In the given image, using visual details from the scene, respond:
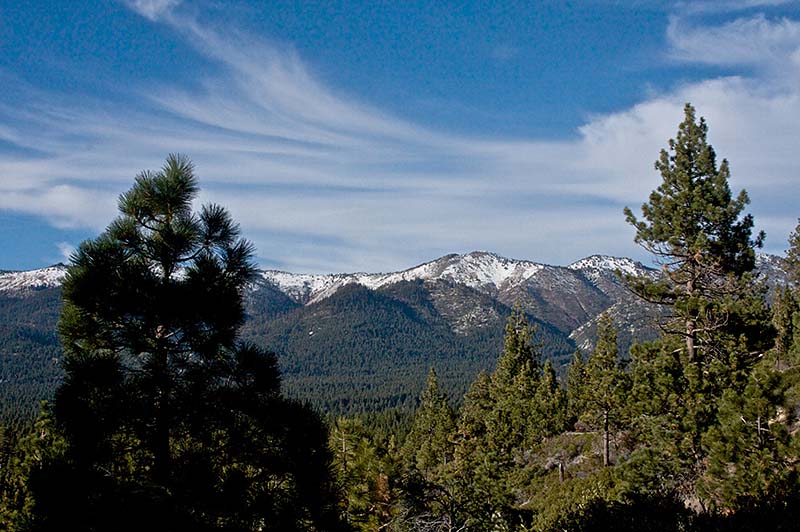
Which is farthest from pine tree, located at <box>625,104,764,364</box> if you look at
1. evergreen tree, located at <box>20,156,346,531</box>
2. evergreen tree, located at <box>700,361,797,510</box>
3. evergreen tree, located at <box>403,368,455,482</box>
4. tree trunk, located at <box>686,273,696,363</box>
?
evergreen tree, located at <box>403,368,455,482</box>

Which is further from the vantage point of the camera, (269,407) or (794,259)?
(794,259)

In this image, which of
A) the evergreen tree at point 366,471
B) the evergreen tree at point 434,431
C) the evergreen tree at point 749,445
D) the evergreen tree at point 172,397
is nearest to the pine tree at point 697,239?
the evergreen tree at point 749,445

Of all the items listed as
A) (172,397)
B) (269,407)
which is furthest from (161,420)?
(269,407)

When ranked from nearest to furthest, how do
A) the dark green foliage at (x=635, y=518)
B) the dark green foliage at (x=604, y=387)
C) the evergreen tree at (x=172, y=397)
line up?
the evergreen tree at (x=172, y=397), the dark green foliage at (x=635, y=518), the dark green foliage at (x=604, y=387)

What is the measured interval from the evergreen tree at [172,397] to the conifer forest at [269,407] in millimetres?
21

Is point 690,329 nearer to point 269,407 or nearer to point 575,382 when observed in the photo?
point 269,407

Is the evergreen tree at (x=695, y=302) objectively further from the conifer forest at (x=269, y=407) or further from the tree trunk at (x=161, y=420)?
the tree trunk at (x=161, y=420)

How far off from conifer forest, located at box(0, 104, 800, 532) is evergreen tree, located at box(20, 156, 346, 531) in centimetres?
2

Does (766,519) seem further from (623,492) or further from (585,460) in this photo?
(585,460)

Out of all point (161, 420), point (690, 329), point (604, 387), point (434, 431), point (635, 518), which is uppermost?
point (690, 329)

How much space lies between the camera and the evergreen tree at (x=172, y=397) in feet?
19.3

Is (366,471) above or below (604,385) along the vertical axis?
below

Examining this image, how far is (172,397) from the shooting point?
21.9 feet

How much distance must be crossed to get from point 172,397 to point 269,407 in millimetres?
1264
